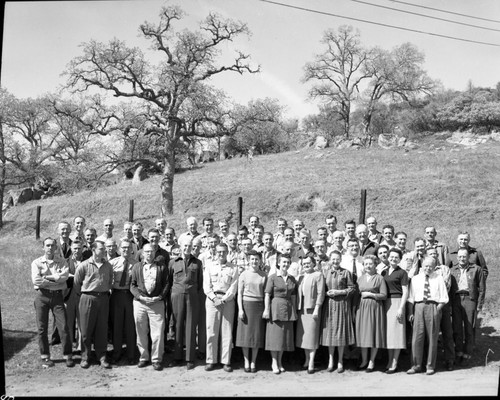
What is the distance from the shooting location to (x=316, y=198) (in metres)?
22.8

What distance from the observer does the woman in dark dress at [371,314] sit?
766 cm

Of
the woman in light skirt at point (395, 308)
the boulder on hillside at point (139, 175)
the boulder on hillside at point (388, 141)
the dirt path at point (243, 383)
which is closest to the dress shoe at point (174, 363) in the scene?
the dirt path at point (243, 383)

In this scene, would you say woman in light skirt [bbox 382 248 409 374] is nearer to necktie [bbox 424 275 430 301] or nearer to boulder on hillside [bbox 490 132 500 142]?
necktie [bbox 424 275 430 301]

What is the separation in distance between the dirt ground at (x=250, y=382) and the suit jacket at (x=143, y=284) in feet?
3.20

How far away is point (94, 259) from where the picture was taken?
794 cm

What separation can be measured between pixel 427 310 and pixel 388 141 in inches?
1111

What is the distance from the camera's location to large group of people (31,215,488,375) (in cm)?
771

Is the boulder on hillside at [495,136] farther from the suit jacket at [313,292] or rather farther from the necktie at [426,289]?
the suit jacket at [313,292]

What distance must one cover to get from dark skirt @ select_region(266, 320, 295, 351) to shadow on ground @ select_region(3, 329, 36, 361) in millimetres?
3644

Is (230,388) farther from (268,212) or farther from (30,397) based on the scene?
(268,212)

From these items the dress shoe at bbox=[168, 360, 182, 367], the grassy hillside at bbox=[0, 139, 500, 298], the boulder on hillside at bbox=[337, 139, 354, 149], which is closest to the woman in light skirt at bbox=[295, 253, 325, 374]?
the dress shoe at bbox=[168, 360, 182, 367]

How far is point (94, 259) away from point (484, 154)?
23018mm

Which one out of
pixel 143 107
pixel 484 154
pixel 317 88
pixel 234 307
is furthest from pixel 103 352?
pixel 317 88

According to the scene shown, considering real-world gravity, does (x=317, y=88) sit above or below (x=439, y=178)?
above
